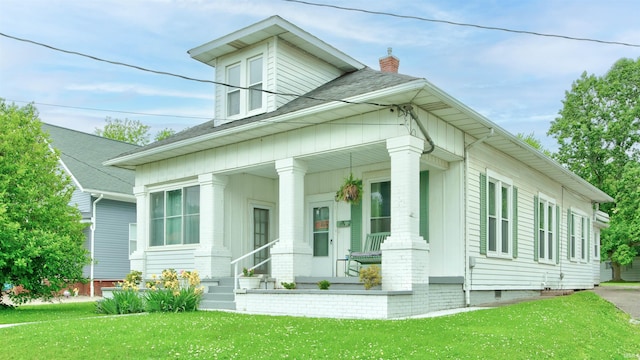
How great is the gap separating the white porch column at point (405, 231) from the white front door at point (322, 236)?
431 centimetres

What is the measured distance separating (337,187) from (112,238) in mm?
12050

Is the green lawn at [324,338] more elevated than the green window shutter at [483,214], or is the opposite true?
the green window shutter at [483,214]

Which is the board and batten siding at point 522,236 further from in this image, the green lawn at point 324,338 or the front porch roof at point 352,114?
the green lawn at point 324,338

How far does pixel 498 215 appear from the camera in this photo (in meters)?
15.7

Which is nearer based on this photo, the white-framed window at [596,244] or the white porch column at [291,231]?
the white porch column at [291,231]

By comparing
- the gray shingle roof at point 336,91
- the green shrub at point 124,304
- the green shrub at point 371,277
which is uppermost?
the gray shingle roof at point 336,91

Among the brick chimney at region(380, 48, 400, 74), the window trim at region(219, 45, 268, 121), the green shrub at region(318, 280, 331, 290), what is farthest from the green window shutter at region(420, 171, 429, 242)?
the brick chimney at region(380, 48, 400, 74)

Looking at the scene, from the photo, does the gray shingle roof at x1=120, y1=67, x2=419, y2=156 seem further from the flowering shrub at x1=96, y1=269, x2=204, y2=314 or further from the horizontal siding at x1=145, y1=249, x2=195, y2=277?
the flowering shrub at x1=96, y1=269, x2=204, y2=314

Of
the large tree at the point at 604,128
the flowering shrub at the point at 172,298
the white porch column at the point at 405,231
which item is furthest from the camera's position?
the large tree at the point at 604,128

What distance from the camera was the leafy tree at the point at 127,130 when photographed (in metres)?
48.1

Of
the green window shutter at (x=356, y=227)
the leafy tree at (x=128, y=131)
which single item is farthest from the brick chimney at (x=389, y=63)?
the leafy tree at (x=128, y=131)

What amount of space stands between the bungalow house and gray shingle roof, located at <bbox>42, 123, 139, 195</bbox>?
22.0 ft

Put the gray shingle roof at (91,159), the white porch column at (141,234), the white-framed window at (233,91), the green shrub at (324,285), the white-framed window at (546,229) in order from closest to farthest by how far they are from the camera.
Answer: the green shrub at (324,285) < the white-framed window at (233,91) < the white porch column at (141,234) < the white-framed window at (546,229) < the gray shingle roof at (91,159)

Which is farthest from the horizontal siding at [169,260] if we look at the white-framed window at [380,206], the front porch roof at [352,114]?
the white-framed window at [380,206]
